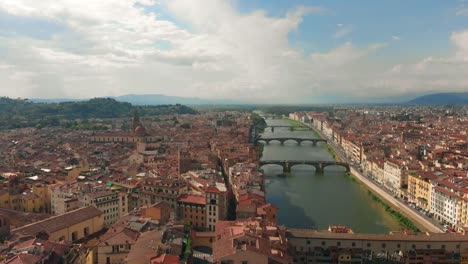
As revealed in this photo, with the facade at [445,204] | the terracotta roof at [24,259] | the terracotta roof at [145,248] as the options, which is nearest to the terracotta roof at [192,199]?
the terracotta roof at [145,248]

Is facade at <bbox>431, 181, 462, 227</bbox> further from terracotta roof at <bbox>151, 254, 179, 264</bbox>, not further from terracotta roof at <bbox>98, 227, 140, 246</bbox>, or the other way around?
terracotta roof at <bbox>98, 227, 140, 246</bbox>

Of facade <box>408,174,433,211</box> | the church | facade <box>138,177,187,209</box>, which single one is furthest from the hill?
facade <box>408,174,433,211</box>

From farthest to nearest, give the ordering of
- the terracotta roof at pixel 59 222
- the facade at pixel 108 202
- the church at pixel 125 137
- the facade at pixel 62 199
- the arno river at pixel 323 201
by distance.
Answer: the church at pixel 125 137
the arno river at pixel 323 201
the facade at pixel 62 199
the facade at pixel 108 202
the terracotta roof at pixel 59 222

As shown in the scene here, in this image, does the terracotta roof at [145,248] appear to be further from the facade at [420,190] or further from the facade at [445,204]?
the facade at [420,190]

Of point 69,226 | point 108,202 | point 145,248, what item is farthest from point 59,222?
point 145,248

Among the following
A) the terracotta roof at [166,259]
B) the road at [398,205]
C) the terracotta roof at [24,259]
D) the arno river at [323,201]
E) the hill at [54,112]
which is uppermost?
the hill at [54,112]

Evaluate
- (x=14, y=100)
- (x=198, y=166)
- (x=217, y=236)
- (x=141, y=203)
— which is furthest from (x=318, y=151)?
(x=14, y=100)

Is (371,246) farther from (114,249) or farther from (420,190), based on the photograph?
(420,190)
